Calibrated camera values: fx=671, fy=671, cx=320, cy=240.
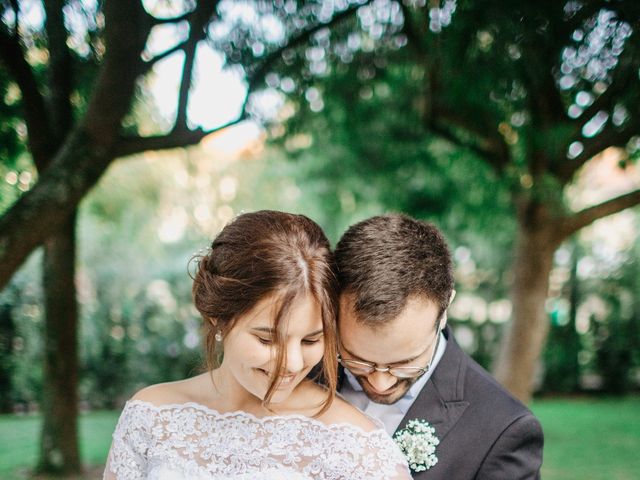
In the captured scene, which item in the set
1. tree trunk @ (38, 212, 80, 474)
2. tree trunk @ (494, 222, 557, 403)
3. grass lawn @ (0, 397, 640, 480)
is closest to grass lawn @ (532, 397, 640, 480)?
grass lawn @ (0, 397, 640, 480)

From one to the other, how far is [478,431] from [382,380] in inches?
17.4

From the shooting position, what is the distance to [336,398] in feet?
8.94

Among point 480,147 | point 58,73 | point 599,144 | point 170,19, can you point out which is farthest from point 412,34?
point 58,73

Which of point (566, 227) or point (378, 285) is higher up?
point (566, 227)

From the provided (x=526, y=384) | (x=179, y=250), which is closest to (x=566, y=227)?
(x=526, y=384)

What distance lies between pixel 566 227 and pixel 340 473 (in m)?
4.47

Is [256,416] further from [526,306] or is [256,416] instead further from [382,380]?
[526,306]

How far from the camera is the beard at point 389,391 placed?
2.61 meters

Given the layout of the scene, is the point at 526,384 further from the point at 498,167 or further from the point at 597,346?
the point at 597,346

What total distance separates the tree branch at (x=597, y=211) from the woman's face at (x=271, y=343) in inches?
176

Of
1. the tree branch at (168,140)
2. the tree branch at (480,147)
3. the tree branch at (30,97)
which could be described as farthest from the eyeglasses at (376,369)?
the tree branch at (480,147)

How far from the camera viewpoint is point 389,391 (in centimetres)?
260

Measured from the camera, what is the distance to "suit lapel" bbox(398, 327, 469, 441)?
8.80 ft

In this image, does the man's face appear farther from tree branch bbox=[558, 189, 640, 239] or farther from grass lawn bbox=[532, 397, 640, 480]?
grass lawn bbox=[532, 397, 640, 480]
